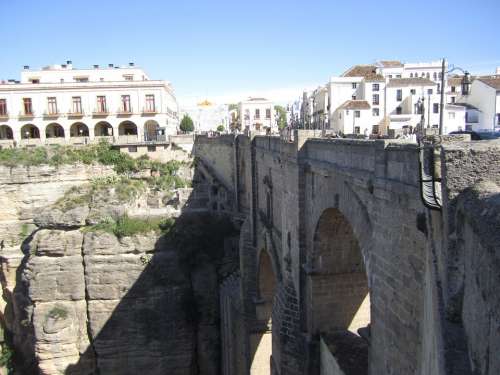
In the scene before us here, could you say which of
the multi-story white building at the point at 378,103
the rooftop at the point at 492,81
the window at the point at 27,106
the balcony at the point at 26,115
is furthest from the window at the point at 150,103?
the rooftop at the point at 492,81

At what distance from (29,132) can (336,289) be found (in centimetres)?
3968

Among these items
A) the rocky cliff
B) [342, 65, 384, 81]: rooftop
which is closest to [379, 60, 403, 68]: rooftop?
[342, 65, 384, 81]: rooftop

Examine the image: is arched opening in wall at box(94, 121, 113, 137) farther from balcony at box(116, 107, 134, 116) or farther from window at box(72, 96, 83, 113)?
window at box(72, 96, 83, 113)

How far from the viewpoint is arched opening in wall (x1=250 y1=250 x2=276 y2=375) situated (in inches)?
695

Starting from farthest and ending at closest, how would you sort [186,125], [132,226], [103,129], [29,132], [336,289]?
1. [186,125]
2. [103,129]
3. [29,132]
4. [132,226]
5. [336,289]

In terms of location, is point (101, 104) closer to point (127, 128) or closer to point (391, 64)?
point (127, 128)

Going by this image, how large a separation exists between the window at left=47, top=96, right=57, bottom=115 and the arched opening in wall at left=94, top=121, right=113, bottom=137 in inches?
152

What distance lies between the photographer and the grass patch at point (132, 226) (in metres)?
26.0

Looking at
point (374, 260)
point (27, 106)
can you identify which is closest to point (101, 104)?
point (27, 106)

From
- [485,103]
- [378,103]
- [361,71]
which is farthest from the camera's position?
[361,71]

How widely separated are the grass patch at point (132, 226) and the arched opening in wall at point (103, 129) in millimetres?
18420

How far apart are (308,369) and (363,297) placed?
2392mm

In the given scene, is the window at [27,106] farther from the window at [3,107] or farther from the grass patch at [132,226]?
the grass patch at [132,226]

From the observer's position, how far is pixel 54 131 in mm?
43469
